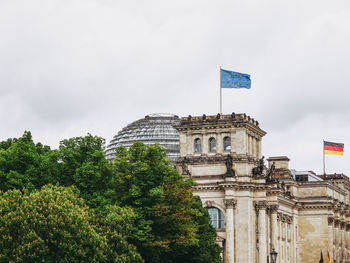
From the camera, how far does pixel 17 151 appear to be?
285 feet

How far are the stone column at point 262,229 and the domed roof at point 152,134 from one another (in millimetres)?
72624

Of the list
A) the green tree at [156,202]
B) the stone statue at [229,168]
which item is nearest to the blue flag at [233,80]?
the stone statue at [229,168]

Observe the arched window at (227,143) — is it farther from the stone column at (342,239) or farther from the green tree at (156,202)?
the stone column at (342,239)

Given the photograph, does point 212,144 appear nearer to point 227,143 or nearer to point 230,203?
point 227,143

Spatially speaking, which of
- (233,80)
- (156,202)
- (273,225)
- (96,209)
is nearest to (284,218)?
(273,225)

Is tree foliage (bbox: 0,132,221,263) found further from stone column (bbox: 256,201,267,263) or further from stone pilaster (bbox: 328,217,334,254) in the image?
stone pilaster (bbox: 328,217,334,254)

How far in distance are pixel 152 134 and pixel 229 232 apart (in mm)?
85146

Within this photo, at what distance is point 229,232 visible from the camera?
352 ft

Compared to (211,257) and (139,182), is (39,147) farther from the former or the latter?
(211,257)

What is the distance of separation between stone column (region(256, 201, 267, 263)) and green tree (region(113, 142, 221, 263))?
21917 mm

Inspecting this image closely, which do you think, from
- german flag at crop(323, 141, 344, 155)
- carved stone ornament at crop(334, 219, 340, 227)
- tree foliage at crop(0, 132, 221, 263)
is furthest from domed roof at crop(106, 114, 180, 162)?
tree foliage at crop(0, 132, 221, 263)

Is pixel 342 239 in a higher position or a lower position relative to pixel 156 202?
higher

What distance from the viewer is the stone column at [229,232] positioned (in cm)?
10669

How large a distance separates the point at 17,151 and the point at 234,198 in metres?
35.3
